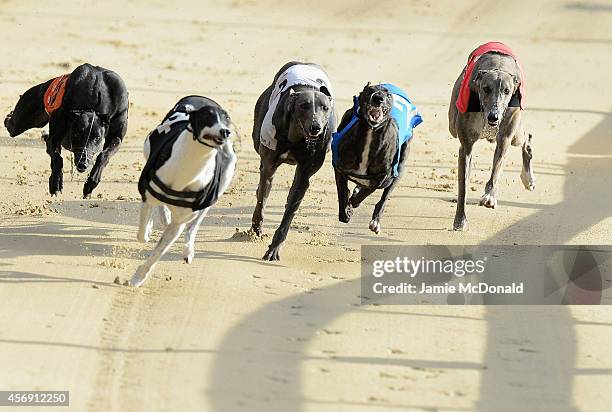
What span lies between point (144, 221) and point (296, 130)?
1057mm

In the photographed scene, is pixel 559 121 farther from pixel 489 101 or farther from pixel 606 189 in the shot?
pixel 489 101

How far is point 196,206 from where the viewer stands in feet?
20.9

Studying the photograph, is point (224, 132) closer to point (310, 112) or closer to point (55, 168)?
point (310, 112)

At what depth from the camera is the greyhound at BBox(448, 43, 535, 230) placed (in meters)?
8.05

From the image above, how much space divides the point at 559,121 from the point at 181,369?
8.61 meters

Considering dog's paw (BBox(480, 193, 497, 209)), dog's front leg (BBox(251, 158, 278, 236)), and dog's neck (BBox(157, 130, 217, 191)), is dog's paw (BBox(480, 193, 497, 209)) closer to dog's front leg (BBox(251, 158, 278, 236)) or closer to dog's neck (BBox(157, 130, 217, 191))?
dog's front leg (BBox(251, 158, 278, 236))

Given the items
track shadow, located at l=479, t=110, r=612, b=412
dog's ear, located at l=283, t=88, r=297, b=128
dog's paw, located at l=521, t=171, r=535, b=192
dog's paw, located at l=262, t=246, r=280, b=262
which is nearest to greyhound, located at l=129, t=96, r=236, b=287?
dog's ear, located at l=283, t=88, r=297, b=128

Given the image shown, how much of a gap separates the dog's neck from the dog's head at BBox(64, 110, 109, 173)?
153 centimetres

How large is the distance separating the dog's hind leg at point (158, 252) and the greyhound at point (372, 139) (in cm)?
120

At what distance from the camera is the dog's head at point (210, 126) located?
19.2 ft

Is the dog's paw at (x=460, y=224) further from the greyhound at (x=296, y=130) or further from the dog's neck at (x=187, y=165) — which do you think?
the dog's neck at (x=187, y=165)

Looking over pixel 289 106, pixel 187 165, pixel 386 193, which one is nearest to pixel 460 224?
pixel 386 193
